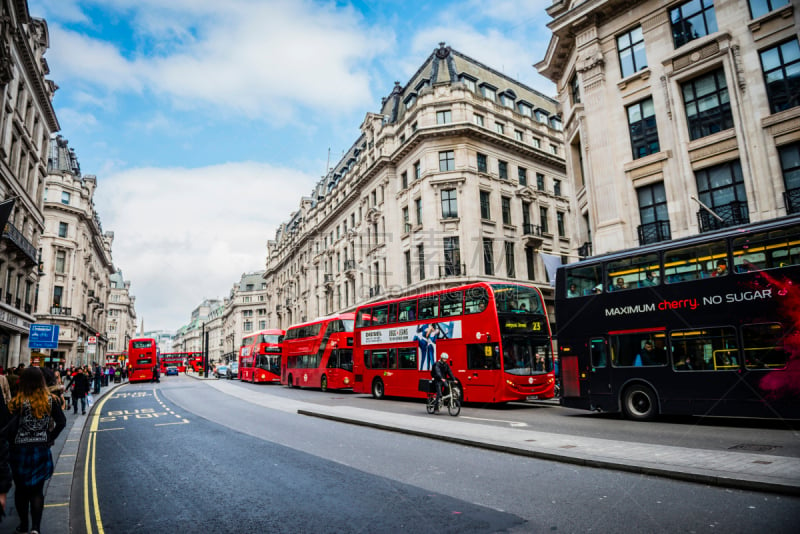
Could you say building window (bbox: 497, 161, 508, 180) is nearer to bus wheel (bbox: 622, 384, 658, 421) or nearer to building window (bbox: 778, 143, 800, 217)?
building window (bbox: 778, 143, 800, 217)

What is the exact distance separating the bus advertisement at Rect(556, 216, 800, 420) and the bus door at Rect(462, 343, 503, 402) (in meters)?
2.58

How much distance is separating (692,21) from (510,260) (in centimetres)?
1902

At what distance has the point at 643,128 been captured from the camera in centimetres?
2055

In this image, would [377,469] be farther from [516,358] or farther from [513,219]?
[513,219]

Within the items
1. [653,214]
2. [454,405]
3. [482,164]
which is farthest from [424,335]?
[482,164]

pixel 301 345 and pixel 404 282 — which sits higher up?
pixel 404 282

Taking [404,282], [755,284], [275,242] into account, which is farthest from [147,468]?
[275,242]

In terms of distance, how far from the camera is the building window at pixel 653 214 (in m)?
19.5

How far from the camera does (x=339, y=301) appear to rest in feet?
163

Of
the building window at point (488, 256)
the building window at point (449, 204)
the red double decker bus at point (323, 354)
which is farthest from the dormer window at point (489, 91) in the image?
the red double decker bus at point (323, 354)

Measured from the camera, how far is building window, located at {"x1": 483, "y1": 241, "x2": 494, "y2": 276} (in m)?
34.1

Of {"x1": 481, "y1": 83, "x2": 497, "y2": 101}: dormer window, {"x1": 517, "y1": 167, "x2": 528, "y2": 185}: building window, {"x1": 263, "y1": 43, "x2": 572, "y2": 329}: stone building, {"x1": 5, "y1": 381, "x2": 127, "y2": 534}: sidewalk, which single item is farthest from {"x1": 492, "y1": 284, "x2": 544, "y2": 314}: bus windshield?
{"x1": 481, "y1": 83, "x2": 497, "y2": 101}: dormer window

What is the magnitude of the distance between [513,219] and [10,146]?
30.7 metres

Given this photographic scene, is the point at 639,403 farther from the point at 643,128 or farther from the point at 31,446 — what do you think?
the point at 31,446
